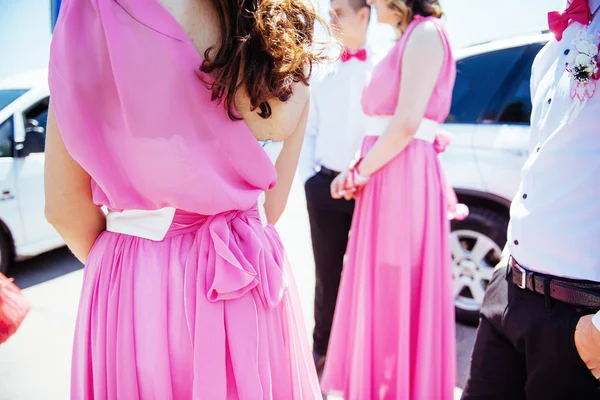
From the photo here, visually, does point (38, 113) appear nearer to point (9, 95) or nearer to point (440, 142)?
point (9, 95)

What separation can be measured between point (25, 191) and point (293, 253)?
8.66ft

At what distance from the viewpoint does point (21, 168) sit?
13.9 ft

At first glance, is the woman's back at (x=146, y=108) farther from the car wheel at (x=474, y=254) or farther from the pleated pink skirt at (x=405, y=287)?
the car wheel at (x=474, y=254)

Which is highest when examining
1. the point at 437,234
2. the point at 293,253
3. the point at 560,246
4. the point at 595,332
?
the point at 560,246

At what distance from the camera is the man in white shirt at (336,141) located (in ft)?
9.15

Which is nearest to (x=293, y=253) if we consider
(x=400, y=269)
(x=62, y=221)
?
(x=400, y=269)

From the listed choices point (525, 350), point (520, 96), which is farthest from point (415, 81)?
point (520, 96)

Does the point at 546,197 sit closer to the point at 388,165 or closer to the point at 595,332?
the point at 595,332

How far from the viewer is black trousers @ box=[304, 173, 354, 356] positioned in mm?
2781

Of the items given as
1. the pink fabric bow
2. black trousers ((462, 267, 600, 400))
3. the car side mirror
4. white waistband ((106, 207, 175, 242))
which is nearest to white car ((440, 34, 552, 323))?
the pink fabric bow

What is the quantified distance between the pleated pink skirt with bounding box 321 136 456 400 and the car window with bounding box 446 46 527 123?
1.23m

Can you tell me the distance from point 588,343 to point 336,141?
184cm

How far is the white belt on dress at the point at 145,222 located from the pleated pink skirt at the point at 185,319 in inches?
0.6

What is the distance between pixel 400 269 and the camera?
7.40ft
